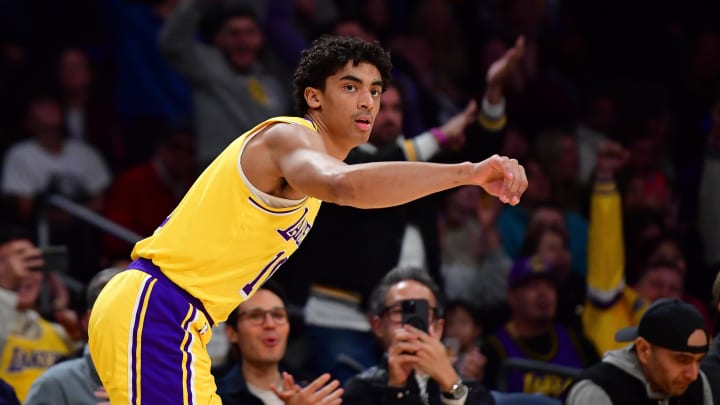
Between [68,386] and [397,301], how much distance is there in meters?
1.68

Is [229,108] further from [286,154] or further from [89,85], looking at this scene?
[286,154]

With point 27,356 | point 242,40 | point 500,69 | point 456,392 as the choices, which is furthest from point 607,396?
point 242,40

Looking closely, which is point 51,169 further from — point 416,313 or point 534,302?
point 416,313

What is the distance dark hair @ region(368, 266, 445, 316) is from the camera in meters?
6.41

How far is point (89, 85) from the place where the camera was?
32.1 feet

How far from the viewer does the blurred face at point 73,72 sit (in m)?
9.54

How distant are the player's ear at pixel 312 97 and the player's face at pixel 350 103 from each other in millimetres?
16

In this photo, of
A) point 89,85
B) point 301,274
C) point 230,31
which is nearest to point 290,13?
point 230,31

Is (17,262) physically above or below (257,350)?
above

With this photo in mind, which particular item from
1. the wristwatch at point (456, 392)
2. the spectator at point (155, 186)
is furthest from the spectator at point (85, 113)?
the wristwatch at point (456, 392)

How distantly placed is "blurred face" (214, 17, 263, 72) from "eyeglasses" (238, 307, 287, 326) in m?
3.15

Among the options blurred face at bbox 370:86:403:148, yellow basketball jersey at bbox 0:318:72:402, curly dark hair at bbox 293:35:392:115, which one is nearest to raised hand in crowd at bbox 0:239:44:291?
yellow basketball jersey at bbox 0:318:72:402

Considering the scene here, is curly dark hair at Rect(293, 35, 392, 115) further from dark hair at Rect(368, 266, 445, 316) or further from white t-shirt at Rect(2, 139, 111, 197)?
white t-shirt at Rect(2, 139, 111, 197)

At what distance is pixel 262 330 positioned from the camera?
19.7ft
